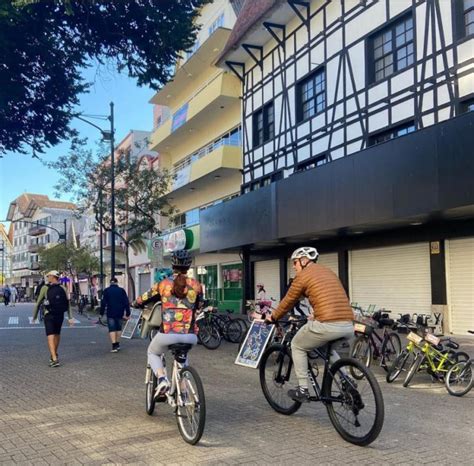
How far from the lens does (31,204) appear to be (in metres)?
93.8

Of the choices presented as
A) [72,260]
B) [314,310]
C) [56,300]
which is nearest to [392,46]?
[56,300]

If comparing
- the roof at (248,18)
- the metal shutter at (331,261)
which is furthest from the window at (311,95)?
the metal shutter at (331,261)

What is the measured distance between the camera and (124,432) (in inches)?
213

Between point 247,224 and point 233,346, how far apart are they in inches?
305

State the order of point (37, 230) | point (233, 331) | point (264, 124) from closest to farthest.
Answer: point (233, 331), point (264, 124), point (37, 230)

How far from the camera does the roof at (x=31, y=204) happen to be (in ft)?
301

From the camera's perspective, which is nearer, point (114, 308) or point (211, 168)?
point (114, 308)

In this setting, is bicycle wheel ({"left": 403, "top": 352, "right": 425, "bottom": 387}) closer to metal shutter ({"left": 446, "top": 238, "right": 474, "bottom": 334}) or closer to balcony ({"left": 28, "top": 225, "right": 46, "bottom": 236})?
metal shutter ({"left": 446, "top": 238, "right": 474, "bottom": 334})

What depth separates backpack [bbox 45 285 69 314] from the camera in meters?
10.0

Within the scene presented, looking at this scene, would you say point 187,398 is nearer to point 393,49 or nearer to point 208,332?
point 208,332

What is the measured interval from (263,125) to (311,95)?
377 cm

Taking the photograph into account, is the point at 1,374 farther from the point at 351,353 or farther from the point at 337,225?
the point at 337,225

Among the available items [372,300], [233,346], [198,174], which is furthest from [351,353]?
[198,174]

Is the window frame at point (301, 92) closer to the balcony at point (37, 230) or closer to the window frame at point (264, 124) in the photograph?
the window frame at point (264, 124)
